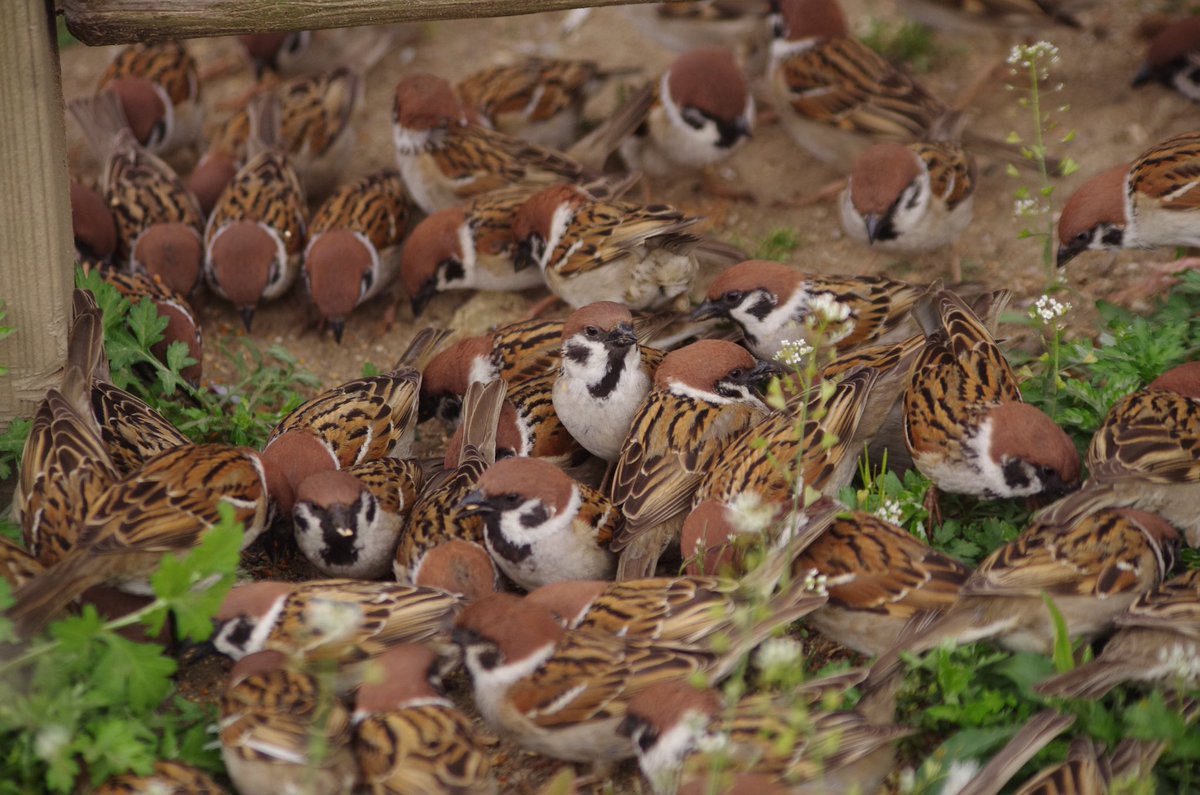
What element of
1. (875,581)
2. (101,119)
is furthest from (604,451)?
(101,119)

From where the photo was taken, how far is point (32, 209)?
14.5ft

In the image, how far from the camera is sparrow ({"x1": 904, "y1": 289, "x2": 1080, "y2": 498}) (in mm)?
4348

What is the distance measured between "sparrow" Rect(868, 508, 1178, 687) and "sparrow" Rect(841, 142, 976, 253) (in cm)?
220

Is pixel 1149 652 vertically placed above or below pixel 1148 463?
below

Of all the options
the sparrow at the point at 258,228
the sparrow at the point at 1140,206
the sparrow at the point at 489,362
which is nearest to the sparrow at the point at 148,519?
the sparrow at the point at 489,362

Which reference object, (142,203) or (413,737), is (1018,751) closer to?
(413,737)

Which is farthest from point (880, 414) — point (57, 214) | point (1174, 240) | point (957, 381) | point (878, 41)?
point (878, 41)

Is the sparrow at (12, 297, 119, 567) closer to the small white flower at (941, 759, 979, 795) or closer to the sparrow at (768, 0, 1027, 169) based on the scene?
the small white flower at (941, 759, 979, 795)

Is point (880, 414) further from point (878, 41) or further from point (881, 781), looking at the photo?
point (878, 41)

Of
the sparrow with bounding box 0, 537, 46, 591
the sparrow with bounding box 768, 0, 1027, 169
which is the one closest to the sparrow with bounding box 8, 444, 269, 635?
the sparrow with bounding box 0, 537, 46, 591

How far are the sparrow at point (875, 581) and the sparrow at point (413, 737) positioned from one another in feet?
3.89

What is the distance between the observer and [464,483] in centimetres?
476

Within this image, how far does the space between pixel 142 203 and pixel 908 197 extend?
12.3ft

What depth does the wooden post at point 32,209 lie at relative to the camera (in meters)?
4.20
